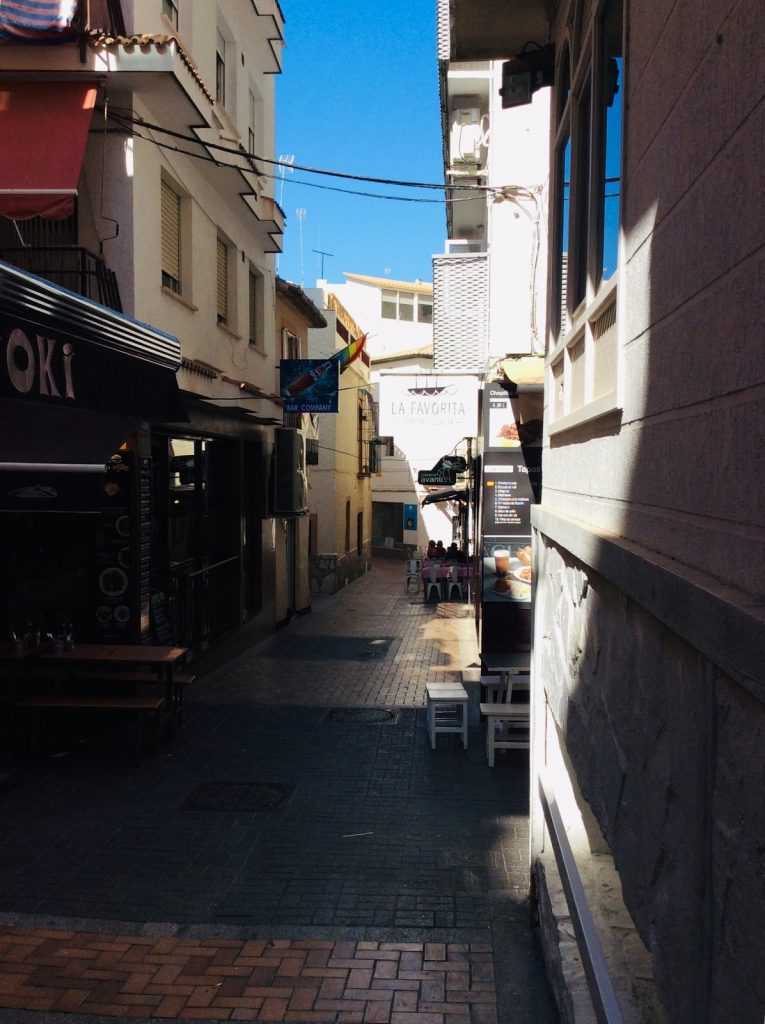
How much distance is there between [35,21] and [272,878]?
904 centimetres

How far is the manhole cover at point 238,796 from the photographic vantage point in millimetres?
8125

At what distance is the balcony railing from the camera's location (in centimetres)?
980

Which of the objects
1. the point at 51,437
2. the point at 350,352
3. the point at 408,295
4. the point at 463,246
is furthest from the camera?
the point at 408,295

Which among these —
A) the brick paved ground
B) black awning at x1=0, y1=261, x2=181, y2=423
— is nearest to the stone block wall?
black awning at x1=0, y1=261, x2=181, y2=423

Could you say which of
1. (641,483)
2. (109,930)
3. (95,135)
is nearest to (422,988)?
(109,930)

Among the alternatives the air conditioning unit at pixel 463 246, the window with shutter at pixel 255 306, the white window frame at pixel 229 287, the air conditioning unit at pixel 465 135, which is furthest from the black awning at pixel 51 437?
the air conditioning unit at pixel 465 135

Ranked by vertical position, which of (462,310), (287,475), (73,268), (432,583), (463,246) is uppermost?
(463,246)

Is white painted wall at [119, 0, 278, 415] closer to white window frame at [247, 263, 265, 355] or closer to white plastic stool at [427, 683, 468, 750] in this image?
white window frame at [247, 263, 265, 355]

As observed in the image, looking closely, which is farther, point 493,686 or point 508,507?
point 508,507

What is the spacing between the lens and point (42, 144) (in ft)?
31.4

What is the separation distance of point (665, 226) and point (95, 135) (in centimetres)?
956

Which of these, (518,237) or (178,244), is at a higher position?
(518,237)

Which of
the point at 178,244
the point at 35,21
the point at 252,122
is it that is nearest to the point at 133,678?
the point at 178,244

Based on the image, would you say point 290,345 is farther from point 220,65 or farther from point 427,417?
point 427,417
